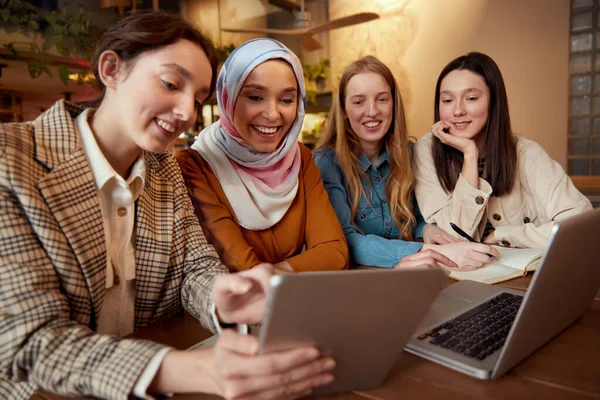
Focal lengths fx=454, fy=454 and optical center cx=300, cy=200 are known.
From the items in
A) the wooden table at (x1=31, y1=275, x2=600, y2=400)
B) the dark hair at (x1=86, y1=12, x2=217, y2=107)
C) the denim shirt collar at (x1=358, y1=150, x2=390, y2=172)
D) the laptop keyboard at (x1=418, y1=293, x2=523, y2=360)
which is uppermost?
the dark hair at (x1=86, y1=12, x2=217, y2=107)

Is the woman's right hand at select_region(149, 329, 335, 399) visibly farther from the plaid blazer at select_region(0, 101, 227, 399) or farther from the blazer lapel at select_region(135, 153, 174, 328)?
the blazer lapel at select_region(135, 153, 174, 328)

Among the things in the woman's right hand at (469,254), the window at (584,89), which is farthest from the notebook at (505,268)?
the window at (584,89)

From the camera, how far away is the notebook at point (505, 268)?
1137mm

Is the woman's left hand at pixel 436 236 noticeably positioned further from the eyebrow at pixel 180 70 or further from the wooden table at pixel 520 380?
the eyebrow at pixel 180 70

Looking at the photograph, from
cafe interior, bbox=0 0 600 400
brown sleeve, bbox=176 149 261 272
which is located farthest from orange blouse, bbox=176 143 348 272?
cafe interior, bbox=0 0 600 400

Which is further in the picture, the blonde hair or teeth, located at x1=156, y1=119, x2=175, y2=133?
the blonde hair

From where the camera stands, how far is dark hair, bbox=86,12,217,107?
0.92m

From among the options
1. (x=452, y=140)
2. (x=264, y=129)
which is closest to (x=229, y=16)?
(x=452, y=140)

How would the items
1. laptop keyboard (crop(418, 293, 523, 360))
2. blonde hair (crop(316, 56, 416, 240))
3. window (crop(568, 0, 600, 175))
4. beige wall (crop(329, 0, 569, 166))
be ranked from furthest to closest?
beige wall (crop(329, 0, 569, 166)) < window (crop(568, 0, 600, 175)) < blonde hair (crop(316, 56, 416, 240)) < laptop keyboard (crop(418, 293, 523, 360))

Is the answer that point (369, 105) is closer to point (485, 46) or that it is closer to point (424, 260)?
point (424, 260)

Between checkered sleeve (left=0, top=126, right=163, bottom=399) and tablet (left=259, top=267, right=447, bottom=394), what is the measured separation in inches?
9.5

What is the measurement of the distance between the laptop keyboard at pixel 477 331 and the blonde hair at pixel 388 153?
0.95m

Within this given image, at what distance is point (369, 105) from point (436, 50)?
8.66 ft

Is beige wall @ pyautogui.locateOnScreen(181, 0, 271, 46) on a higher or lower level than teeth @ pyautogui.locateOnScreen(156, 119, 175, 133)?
higher
